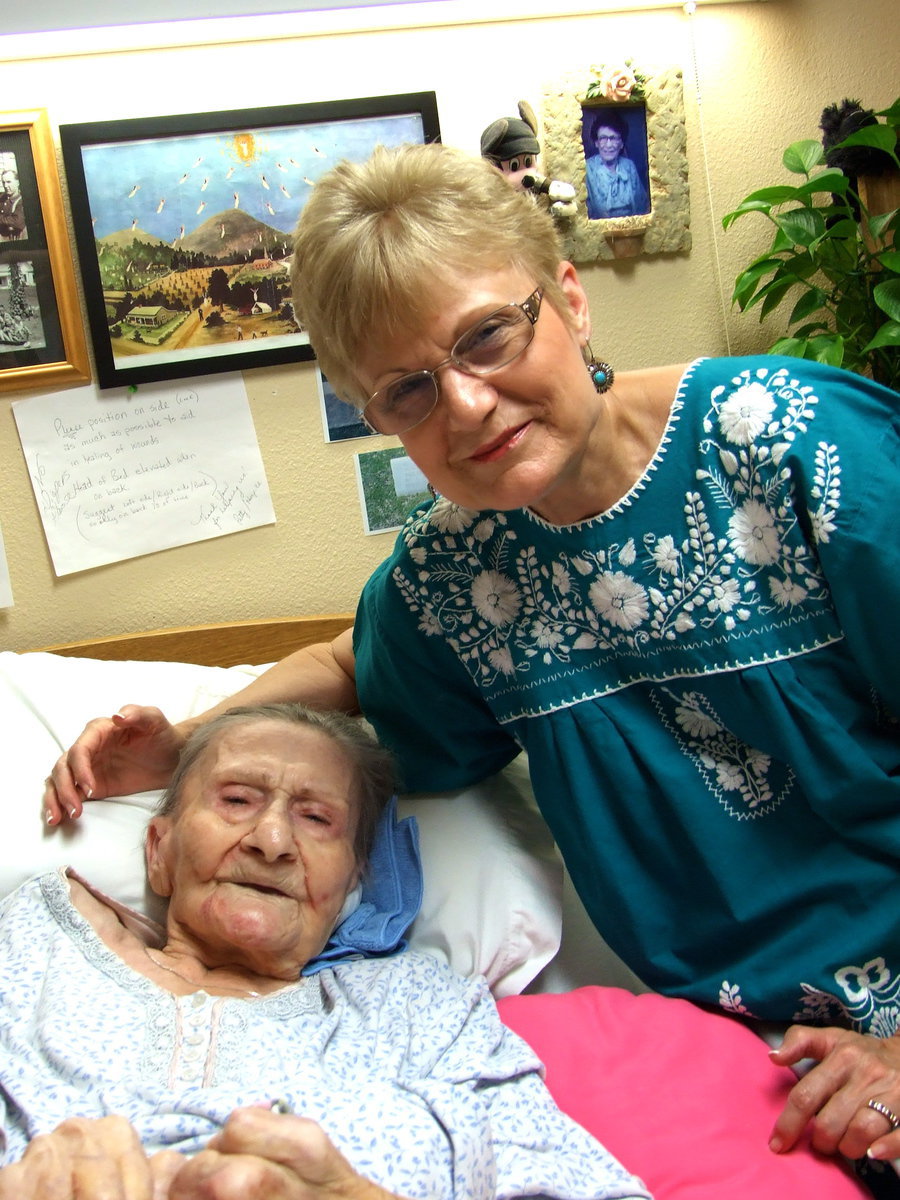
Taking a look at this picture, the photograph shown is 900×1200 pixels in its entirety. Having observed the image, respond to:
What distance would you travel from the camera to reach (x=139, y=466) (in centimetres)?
174

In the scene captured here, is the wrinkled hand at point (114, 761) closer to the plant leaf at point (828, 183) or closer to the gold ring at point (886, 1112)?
the gold ring at point (886, 1112)

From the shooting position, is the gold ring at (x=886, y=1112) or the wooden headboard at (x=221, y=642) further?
the wooden headboard at (x=221, y=642)

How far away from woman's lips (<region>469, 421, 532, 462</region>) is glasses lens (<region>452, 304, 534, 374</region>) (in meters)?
0.06

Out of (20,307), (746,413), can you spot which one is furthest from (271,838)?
(20,307)

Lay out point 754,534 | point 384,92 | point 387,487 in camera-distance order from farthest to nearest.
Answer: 1. point 387,487
2. point 384,92
3. point 754,534

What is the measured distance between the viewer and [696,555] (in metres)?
1.10

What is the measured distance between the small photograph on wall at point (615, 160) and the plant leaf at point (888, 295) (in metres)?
0.43

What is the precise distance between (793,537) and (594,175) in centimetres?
104

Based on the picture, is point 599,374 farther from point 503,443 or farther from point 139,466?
point 139,466

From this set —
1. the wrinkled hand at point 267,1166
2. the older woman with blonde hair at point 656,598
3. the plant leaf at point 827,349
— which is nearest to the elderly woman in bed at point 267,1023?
the wrinkled hand at point 267,1166

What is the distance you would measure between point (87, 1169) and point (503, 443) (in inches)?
27.5

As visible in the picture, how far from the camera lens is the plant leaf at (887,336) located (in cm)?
169

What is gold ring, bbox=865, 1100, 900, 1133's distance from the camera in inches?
37.7

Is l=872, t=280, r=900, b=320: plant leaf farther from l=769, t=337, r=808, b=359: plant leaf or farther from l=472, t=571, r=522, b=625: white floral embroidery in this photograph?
l=472, t=571, r=522, b=625: white floral embroidery
